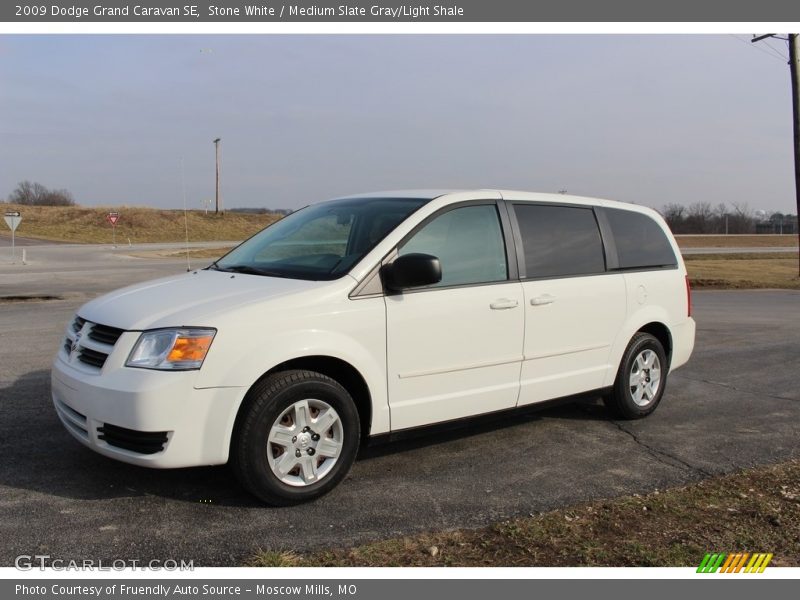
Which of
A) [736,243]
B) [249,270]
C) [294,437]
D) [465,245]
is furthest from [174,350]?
[736,243]

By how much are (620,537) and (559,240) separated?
2.39m

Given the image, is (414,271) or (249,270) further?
(249,270)

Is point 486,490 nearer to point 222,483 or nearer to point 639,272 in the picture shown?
point 222,483

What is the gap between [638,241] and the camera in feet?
19.4

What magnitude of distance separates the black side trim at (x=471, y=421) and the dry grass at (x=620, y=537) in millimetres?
848

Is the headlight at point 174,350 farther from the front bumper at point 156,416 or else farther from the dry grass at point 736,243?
the dry grass at point 736,243

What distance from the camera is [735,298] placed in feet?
52.9

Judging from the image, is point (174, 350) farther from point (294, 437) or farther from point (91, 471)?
point (91, 471)

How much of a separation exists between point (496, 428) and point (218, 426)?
102 inches

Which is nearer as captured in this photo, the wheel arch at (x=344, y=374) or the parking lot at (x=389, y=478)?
the parking lot at (x=389, y=478)

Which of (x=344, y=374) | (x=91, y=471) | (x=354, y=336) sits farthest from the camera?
(x=91, y=471)

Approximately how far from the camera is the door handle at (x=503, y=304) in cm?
A: 457

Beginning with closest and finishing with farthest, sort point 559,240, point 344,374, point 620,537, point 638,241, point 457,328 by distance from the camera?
point 620,537 < point 344,374 < point 457,328 < point 559,240 < point 638,241

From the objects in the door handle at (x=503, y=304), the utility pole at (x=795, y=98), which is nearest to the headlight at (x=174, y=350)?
the door handle at (x=503, y=304)
